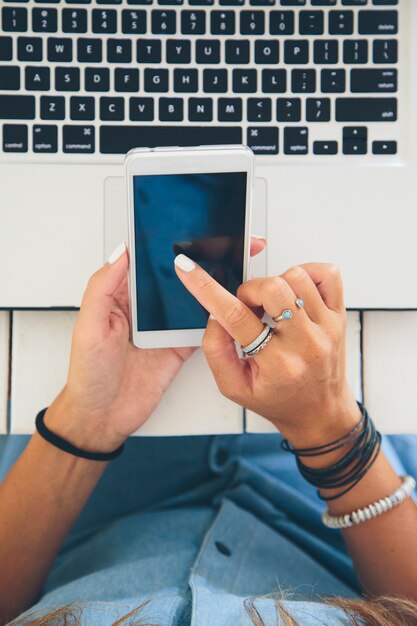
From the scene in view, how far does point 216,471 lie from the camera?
0.75 metres

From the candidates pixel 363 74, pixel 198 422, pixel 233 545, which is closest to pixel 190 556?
pixel 233 545

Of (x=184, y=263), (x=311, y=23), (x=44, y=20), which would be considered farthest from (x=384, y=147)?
(x=44, y=20)

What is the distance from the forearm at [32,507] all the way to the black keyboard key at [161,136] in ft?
0.99

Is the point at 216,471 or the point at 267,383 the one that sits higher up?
the point at 267,383

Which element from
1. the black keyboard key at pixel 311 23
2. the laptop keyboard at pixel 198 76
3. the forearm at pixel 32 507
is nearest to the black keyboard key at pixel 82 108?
the laptop keyboard at pixel 198 76

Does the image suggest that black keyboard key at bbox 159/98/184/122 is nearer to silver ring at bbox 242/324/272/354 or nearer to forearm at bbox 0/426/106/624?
silver ring at bbox 242/324/272/354

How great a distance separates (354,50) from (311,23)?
0.05 m

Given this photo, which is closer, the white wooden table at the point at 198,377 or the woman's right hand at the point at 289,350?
the woman's right hand at the point at 289,350

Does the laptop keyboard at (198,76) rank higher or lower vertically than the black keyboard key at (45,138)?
higher

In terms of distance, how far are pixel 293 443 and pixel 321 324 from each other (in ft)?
0.44

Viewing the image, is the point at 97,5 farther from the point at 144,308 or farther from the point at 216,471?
the point at 216,471

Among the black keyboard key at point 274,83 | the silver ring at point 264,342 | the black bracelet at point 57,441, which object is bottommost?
the black bracelet at point 57,441

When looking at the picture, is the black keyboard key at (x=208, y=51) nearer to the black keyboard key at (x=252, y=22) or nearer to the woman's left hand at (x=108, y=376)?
the black keyboard key at (x=252, y=22)

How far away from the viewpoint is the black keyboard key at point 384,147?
52 centimetres
